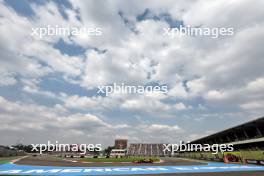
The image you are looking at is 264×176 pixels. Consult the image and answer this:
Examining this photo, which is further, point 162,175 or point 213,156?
point 213,156

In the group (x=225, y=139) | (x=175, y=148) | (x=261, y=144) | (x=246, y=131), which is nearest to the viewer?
(x=261, y=144)

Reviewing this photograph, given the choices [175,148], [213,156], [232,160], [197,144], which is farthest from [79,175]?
[175,148]

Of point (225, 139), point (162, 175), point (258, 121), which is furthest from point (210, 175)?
point (225, 139)

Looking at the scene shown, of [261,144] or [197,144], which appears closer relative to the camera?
[261,144]

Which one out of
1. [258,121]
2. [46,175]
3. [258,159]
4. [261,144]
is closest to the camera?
[46,175]

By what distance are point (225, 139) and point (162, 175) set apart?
77119mm

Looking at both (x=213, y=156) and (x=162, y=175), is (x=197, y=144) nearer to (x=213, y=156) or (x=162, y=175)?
(x=213, y=156)

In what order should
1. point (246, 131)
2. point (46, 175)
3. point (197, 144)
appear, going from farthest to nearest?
point (197, 144) < point (246, 131) < point (46, 175)

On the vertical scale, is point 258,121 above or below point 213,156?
above

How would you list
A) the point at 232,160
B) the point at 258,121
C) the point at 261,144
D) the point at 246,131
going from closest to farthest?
1. the point at 232,160
2. the point at 258,121
3. the point at 261,144
4. the point at 246,131

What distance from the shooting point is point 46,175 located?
23.8 metres

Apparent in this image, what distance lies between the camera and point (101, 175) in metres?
24.2

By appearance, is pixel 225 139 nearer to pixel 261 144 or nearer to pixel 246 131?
pixel 246 131

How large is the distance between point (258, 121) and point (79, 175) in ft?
153
